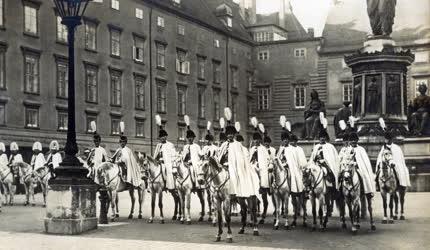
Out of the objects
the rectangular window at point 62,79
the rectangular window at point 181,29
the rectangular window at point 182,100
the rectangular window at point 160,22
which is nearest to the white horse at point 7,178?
the rectangular window at point 62,79

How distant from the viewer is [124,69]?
44969mm

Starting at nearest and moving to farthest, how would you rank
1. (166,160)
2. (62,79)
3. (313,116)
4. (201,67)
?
(166,160) → (313,116) → (62,79) → (201,67)

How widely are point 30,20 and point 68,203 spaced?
24.4 meters

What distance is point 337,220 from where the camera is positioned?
18.0m

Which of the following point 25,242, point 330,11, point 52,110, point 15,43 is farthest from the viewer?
point 330,11

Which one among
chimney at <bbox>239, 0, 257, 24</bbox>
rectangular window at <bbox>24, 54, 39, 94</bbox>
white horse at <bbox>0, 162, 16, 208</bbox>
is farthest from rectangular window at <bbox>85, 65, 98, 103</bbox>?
chimney at <bbox>239, 0, 257, 24</bbox>

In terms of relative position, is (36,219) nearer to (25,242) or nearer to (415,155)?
(25,242)

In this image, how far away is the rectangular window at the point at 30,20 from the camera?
1441 inches

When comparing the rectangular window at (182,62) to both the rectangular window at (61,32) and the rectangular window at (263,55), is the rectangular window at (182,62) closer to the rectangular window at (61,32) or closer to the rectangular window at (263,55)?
the rectangular window at (61,32)

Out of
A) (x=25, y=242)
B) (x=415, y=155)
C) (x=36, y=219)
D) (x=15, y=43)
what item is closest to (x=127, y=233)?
(x=25, y=242)

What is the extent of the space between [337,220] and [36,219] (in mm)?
8988

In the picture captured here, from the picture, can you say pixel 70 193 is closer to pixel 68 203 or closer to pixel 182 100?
pixel 68 203

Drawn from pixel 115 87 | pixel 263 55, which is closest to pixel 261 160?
pixel 115 87

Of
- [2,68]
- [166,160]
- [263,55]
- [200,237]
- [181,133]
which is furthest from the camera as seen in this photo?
[263,55]
